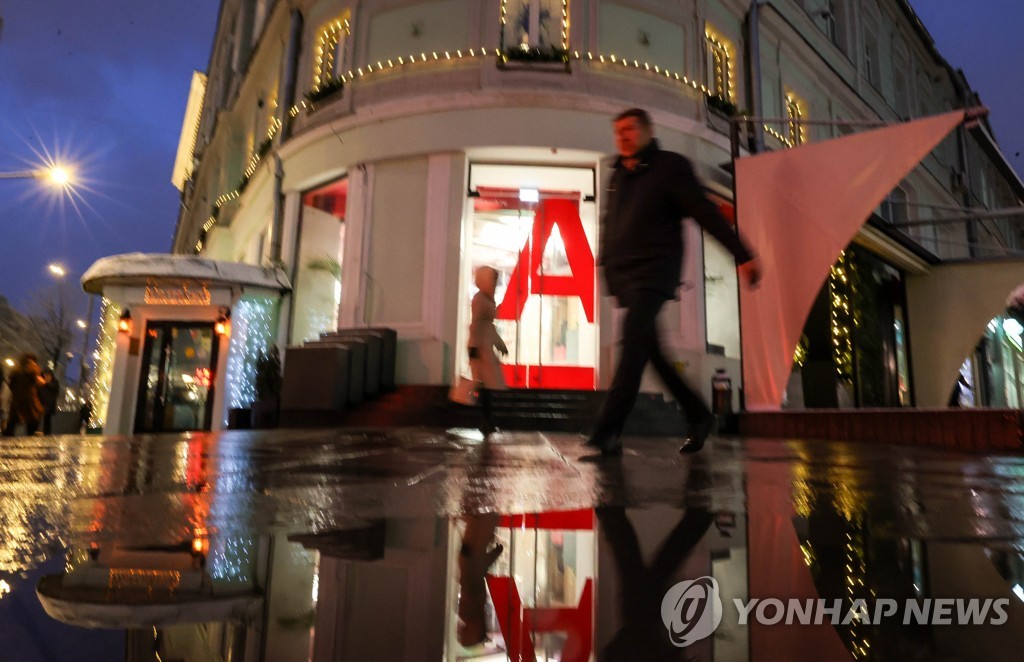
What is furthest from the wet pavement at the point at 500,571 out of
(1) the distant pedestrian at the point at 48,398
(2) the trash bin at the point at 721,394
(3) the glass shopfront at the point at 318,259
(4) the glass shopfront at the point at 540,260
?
(1) the distant pedestrian at the point at 48,398

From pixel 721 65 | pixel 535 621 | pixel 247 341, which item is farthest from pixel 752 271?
pixel 247 341

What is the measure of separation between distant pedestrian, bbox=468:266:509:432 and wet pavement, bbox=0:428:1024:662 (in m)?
4.74

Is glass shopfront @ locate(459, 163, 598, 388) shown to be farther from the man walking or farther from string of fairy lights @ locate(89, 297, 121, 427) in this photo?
string of fairy lights @ locate(89, 297, 121, 427)

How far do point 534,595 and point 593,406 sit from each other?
28.8 ft

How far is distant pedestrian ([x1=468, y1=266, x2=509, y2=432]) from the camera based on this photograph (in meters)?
6.97

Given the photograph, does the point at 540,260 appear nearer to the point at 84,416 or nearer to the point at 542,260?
the point at 542,260

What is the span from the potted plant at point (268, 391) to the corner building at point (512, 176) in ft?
4.64

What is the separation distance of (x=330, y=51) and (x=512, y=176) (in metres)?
5.28

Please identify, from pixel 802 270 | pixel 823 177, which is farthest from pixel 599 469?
pixel 823 177

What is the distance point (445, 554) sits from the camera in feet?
4.06

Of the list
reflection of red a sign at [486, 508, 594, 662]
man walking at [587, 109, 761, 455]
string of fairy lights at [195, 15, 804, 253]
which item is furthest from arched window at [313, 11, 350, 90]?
reflection of red a sign at [486, 508, 594, 662]

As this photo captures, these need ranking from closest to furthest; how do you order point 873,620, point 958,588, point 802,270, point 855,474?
point 873,620 < point 958,588 < point 855,474 < point 802,270

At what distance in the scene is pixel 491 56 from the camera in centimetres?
1236

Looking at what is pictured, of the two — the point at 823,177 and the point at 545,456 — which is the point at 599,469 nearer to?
the point at 545,456
